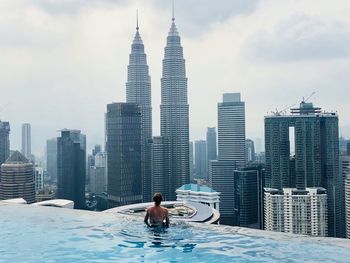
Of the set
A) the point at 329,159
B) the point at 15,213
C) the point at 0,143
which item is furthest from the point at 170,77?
the point at 15,213

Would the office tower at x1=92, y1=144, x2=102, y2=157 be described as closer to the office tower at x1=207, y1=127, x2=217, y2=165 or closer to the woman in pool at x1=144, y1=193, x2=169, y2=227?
the office tower at x1=207, y1=127, x2=217, y2=165

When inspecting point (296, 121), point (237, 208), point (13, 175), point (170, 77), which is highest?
point (170, 77)

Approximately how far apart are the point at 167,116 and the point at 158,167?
2690cm

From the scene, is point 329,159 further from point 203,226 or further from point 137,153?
point 203,226

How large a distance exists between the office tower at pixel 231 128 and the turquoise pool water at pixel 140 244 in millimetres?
118812

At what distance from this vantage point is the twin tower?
359 ft

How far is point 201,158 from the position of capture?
167 m

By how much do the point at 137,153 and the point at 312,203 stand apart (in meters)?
54.1

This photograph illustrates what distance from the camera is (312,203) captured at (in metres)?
68.4

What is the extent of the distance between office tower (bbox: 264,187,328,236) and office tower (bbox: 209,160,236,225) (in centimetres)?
2927

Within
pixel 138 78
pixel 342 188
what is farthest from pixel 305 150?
pixel 138 78

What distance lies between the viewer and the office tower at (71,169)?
106 m

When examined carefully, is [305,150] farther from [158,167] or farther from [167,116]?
[167,116]

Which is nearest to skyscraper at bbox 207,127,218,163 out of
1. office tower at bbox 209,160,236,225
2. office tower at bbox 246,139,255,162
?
office tower at bbox 246,139,255,162
